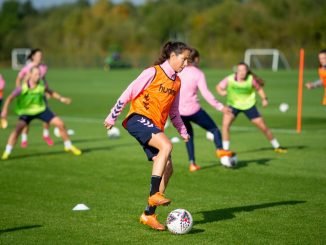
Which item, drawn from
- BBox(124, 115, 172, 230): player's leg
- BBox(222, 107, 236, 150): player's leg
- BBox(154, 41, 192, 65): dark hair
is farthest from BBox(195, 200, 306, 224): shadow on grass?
BBox(222, 107, 236, 150): player's leg

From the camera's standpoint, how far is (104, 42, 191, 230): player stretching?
886 cm

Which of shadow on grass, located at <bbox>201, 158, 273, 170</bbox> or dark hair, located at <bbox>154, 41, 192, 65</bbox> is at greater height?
dark hair, located at <bbox>154, 41, 192, 65</bbox>

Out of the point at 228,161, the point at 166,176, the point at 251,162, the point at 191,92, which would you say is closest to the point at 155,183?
the point at 166,176

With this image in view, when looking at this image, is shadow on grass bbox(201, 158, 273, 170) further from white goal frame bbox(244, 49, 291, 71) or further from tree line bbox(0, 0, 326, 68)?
white goal frame bbox(244, 49, 291, 71)

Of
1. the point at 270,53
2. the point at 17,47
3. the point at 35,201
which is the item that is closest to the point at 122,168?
the point at 35,201

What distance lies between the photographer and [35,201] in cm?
1095

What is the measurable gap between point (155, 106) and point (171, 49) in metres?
0.78

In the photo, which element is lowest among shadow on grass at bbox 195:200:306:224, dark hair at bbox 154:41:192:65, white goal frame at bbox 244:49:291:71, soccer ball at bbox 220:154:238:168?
white goal frame at bbox 244:49:291:71

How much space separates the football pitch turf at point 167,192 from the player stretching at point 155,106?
73cm

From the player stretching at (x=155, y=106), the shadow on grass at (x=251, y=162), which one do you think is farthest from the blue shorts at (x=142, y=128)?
the shadow on grass at (x=251, y=162)

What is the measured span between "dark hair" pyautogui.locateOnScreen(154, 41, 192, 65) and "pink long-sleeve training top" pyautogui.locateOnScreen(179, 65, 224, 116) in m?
4.81

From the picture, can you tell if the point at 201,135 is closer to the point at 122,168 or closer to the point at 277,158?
the point at 277,158

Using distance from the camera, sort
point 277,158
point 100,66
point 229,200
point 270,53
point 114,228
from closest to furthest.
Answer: point 114,228
point 229,200
point 277,158
point 270,53
point 100,66

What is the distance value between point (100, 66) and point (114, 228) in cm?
7637
